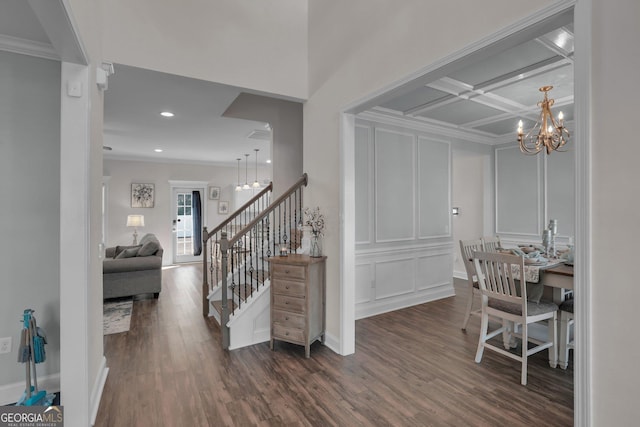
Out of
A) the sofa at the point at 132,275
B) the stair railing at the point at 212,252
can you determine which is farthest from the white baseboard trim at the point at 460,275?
the sofa at the point at 132,275

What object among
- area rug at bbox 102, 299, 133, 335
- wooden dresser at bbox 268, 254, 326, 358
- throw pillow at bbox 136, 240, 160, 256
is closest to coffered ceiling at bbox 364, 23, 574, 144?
wooden dresser at bbox 268, 254, 326, 358

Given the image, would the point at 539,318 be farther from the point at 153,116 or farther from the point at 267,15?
the point at 153,116

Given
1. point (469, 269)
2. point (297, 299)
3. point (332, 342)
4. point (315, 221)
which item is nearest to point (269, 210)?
point (315, 221)

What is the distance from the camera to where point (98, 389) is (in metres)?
2.40

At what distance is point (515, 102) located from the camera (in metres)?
3.94

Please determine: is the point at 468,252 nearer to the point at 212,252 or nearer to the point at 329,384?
the point at 329,384

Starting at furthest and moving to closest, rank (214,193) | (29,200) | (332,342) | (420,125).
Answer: (214,193) → (420,125) → (332,342) → (29,200)

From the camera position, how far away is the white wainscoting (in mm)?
4238

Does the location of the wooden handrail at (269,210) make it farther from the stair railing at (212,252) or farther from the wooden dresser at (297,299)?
the wooden dresser at (297,299)

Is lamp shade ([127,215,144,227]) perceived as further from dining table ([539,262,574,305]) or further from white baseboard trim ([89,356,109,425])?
dining table ([539,262,574,305])

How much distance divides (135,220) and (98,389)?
19.9 feet

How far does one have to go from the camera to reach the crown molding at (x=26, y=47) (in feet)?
7.77

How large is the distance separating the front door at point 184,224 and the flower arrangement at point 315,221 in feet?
21.1

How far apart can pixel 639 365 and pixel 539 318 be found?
155 centimetres
